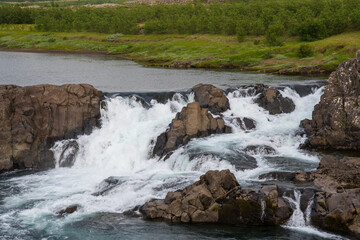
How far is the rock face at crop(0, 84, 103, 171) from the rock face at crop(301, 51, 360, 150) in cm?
2227

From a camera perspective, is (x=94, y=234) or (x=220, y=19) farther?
(x=220, y=19)

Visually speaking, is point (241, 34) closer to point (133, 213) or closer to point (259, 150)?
point (259, 150)

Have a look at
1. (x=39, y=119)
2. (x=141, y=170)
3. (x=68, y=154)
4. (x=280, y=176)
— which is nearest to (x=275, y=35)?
(x=39, y=119)

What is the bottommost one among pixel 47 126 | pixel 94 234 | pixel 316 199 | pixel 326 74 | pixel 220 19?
pixel 94 234

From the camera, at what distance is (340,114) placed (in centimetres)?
4178

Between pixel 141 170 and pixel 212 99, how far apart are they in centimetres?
1342

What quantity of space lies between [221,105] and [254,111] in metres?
4.21

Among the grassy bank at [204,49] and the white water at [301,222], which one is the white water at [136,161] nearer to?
the white water at [301,222]

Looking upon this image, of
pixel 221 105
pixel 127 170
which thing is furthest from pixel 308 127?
pixel 127 170

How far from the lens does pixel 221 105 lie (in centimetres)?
4781

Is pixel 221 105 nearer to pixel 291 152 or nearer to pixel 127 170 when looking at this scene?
pixel 291 152

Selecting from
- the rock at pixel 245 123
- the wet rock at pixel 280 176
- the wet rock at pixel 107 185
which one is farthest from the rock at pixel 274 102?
the wet rock at pixel 107 185

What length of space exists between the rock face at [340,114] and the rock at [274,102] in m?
6.59

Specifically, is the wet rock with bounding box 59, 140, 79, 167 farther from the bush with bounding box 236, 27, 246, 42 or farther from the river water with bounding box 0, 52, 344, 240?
the bush with bounding box 236, 27, 246, 42
